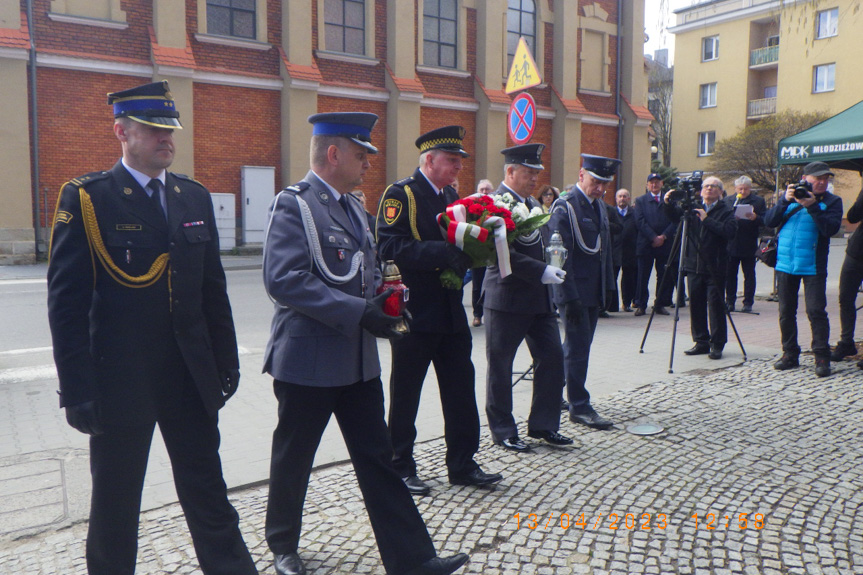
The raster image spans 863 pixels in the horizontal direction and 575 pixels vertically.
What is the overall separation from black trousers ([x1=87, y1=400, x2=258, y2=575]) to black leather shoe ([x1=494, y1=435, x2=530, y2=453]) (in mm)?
2361

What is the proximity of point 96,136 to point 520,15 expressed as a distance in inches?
566

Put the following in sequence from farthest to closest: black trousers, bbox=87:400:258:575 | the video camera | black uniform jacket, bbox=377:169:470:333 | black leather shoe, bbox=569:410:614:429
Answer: the video camera → black leather shoe, bbox=569:410:614:429 → black uniform jacket, bbox=377:169:470:333 → black trousers, bbox=87:400:258:575

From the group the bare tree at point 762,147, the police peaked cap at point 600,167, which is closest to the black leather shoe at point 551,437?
the police peaked cap at point 600,167

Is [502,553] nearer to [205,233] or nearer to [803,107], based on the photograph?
[205,233]

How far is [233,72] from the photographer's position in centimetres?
2022

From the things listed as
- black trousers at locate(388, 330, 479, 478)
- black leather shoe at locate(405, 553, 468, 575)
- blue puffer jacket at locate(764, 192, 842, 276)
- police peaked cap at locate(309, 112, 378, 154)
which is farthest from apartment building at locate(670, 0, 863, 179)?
black leather shoe at locate(405, 553, 468, 575)

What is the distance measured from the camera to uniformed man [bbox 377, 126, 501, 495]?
423 centimetres

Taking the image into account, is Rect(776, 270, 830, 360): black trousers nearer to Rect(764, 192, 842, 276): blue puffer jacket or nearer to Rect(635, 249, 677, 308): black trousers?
Rect(764, 192, 842, 276): blue puffer jacket

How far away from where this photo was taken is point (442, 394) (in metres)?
4.39

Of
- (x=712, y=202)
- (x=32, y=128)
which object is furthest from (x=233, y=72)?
(x=712, y=202)

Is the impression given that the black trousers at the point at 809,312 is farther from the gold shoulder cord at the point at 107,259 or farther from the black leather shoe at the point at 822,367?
the gold shoulder cord at the point at 107,259

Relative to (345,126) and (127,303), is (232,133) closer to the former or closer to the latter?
(345,126)

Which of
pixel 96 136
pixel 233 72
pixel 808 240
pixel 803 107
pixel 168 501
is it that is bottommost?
pixel 168 501

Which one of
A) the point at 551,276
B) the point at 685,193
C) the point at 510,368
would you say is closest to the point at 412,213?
the point at 551,276
